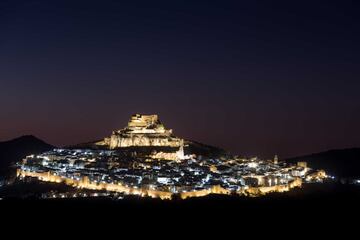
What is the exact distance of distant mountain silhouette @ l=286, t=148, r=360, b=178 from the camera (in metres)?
98.7

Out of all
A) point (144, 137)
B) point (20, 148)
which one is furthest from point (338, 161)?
point (20, 148)

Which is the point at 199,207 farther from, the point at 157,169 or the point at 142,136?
the point at 142,136

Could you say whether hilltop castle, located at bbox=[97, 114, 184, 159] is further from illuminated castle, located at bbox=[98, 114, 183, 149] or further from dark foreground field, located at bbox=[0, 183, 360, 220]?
dark foreground field, located at bbox=[0, 183, 360, 220]

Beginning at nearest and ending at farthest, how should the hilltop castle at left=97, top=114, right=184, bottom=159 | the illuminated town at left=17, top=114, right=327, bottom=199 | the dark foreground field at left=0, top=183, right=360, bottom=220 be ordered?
the dark foreground field at left=0, top=183, right=360, bottom=220 < the illuminated town at left=17, top=114, right=327, bottom=199 < the hilltop castle at left=97, top=114, right=184, bottom=159

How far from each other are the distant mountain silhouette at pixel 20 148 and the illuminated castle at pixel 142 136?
18517 mm

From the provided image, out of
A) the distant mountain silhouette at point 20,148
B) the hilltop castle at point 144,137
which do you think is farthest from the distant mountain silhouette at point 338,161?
the distant mountain silhouette at point 20,148

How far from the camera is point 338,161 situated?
375ft

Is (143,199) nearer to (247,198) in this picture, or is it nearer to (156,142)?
(247,198)

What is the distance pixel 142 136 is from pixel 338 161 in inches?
1658

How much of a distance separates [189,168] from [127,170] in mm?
9121

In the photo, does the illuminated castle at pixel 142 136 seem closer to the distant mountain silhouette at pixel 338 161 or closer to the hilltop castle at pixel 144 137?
the hilltop castle at pixel 144 137

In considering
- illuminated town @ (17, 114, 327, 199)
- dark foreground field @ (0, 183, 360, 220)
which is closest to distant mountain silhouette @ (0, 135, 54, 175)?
illuminated town @ (17, 114, 327, 199)

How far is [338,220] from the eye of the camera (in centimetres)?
4822

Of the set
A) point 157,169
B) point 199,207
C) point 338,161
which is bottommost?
point 199,207
